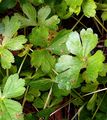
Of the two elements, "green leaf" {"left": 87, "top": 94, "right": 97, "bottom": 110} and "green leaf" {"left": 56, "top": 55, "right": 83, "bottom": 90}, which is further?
"green leaf" {"left": 87, "top": 94, "right": 97, "bottom": 110}

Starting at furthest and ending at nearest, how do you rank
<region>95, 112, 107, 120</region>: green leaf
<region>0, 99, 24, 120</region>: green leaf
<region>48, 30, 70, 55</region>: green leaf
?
<region>95, 112, 107, 120</region>: green leaf < <region>48, 30, 70, 55</region>: green leaf < <region>0, 99, 24, 120</region>: green leaf

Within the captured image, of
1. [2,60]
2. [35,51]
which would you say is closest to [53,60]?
[35,51]

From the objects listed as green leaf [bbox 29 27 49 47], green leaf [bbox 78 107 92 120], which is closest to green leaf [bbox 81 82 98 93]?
green leaf [bbox 78 107 92 120]

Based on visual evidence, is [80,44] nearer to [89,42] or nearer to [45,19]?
[89,42]

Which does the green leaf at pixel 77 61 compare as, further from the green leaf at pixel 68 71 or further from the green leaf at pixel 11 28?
the green leaf at pixel 11 28

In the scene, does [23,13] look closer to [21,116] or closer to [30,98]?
[30,98]

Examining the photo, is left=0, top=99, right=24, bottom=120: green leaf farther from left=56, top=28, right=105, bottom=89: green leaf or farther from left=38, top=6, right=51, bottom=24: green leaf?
left=38, top=6, right=51, bottom=24: green leaf
